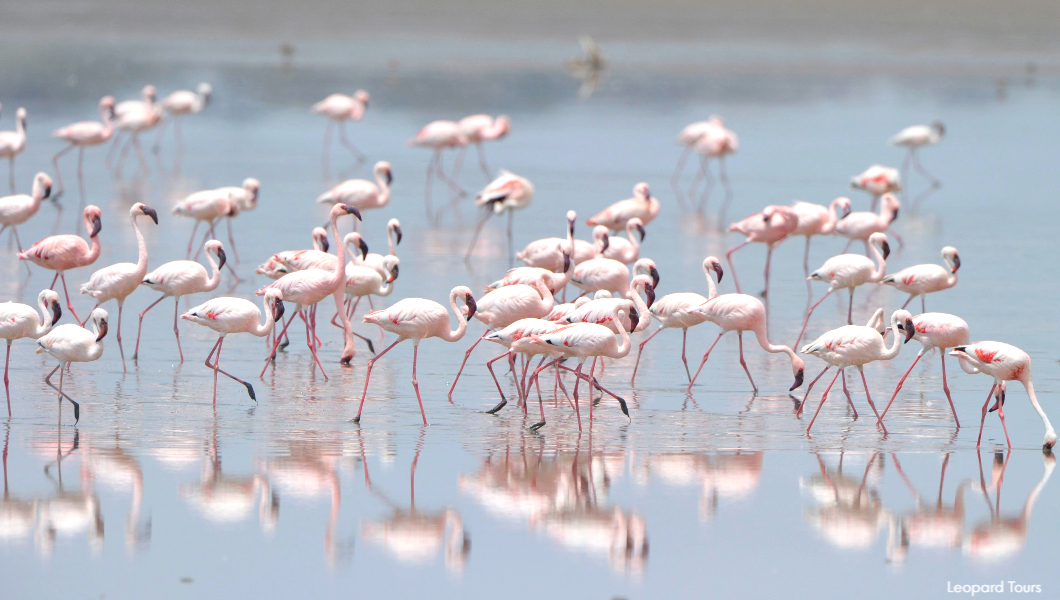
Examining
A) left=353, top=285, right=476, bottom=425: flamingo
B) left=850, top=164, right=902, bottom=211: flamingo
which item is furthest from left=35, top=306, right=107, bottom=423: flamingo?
left=850, top=164, right=902, bottom=211: flamingo

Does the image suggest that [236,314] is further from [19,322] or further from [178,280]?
[19,322]

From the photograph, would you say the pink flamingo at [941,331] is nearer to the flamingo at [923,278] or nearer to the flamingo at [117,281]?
the flamingo at [923,278]

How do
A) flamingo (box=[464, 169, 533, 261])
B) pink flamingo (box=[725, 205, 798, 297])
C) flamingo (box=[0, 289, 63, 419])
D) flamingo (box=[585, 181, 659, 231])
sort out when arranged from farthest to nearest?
flamingo (box=[464, 169, 533, 261]) → flamingo (box=[585, 181, 659, 231]) → pink flamingo (box=[725, 205, 798, 297]) → flamingo (box=[0, 289, 63, 419])

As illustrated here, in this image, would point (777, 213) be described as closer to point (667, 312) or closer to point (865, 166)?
point (667, 312)

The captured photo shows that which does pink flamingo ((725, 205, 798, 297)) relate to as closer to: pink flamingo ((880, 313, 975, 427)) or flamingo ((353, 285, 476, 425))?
pink flamingo ((880, 313, 975, 427))

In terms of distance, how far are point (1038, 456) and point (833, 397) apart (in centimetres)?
152

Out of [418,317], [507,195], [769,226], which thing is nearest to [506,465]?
[418,317]

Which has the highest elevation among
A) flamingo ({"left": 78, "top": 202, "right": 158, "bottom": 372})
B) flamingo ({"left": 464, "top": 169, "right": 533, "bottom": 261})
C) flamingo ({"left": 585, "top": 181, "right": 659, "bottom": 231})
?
flamingo ({"left": 464, "top": 169, "right": 533, "bottom": 261})

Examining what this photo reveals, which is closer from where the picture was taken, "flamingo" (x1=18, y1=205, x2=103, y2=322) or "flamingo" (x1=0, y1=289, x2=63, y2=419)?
"flamingo" (x1=0, y1=289, x2=63, y2=419)

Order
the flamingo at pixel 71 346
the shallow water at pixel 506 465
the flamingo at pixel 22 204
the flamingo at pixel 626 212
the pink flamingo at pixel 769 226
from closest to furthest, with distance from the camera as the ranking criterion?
the shallow water at pixel 506 465
the flamingo at pixel 71 346
the flamingo at pixel 22 204
the pink flamingo at pixel 769 226
the flamingo at pixel 626 212

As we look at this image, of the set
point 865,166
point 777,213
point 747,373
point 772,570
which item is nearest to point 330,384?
point 747,373

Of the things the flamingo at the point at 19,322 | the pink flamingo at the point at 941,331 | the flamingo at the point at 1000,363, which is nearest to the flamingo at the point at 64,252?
the flamingo at the point at 19,322

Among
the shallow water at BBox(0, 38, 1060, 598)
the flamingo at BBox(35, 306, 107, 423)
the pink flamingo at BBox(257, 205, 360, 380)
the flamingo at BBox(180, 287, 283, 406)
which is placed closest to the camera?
the shallow water at BBox(0, 38, 1060, 598)

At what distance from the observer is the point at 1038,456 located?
675 centimetres
